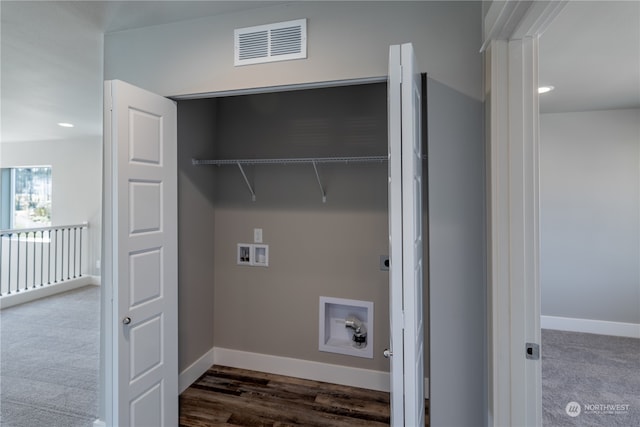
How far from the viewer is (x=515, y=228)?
1.33m

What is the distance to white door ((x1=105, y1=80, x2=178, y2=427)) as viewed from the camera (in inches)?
64.7

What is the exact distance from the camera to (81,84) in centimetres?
313

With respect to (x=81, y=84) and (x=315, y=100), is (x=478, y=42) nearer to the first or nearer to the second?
(x=315, y=100)

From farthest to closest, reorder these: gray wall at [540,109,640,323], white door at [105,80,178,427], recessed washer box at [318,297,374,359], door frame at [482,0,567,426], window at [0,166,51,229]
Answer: window at [0,166,51,229]
gray wall at [540,109,640,323]
recessed washer box at [318,297,374,359]
white door at [105,80,178,427]
door frame at [482,0,567,426]

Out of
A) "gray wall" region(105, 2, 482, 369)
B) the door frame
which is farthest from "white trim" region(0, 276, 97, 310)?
the door frame

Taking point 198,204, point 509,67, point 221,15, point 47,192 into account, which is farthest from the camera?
point 47,192

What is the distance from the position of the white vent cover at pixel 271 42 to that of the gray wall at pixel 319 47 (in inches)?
1.4

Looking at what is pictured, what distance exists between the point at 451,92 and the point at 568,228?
119 inches

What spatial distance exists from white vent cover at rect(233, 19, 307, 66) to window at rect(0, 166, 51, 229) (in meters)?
6.28

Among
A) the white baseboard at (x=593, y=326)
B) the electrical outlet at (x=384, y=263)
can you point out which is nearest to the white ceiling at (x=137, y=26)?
the electrical outlet at (x=384, y=263)

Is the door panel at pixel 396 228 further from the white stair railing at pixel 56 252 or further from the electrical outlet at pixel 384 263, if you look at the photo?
the white stair railing at pixel 56 252

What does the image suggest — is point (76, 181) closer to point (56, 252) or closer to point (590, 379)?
point (56, 252)

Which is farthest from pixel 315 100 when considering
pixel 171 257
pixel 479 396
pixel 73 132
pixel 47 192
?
pixel 47 192

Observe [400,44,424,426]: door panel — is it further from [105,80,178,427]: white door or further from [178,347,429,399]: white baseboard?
[178,347,429,399]: white baseboard
